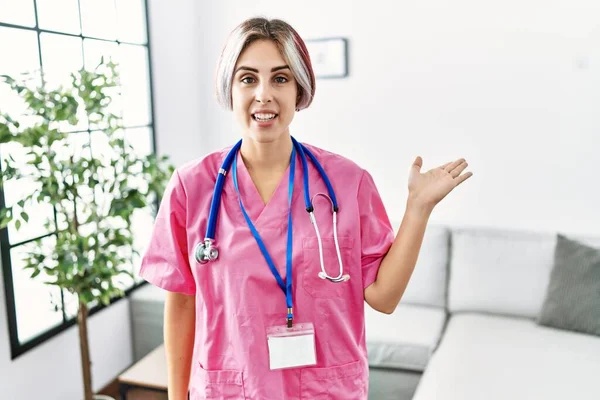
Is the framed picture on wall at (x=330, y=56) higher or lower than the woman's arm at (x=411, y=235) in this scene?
higher

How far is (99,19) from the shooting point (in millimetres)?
2578

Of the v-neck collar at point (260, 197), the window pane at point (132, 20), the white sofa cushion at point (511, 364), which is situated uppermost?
the window pane at point (132, 20)

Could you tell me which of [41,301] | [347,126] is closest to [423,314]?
[347,126]

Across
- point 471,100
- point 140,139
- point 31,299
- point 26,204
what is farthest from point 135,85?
point 471,100

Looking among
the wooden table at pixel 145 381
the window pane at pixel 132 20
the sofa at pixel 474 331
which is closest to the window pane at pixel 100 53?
the window pane at pixel 132 20

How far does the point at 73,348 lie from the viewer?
7.82ft

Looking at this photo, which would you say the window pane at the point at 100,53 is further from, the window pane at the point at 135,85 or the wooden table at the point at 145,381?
the wooden table at the point at 145,381

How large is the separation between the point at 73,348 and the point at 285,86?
178 cm

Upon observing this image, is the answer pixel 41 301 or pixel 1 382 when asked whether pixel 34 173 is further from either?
pixel 1 382

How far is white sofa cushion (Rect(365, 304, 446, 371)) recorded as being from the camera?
231 centimetres

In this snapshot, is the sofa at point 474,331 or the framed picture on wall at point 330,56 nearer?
the sofa at point 474,331

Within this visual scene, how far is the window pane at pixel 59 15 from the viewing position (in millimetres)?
2221

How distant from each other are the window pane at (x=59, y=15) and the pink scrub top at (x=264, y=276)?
1418 mm

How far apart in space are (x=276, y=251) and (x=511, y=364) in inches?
50.8
